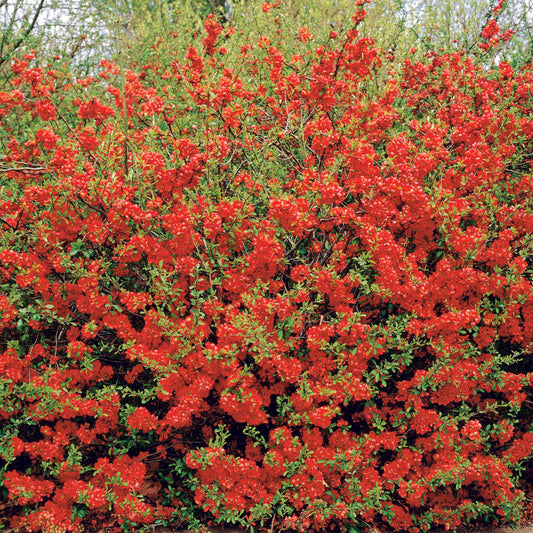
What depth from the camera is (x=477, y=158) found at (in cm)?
327

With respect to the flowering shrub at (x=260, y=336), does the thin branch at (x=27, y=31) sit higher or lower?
higher

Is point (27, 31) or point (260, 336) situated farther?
point (27, 31)

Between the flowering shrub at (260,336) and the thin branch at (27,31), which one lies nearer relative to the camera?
the flowering shrub at (260,336)

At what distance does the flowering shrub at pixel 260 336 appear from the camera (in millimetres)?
2812

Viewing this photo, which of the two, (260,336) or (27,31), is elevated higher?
(27,31)

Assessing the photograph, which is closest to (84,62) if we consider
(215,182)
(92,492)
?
(215,182)

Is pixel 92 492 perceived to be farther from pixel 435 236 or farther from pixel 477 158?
pixel 477 158

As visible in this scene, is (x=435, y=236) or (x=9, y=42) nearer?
(x=435, y=236)

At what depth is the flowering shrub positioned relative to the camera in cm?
281

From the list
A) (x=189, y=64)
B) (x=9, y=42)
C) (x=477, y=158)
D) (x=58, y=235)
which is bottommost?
(x=58, y=235)

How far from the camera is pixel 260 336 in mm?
2660

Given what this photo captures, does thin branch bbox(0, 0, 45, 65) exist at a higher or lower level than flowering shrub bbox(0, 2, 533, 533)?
higher

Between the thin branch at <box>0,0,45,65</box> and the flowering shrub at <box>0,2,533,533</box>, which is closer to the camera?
the flowering shrub at <box>0,2,533,533</box>

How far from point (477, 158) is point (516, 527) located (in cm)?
229
